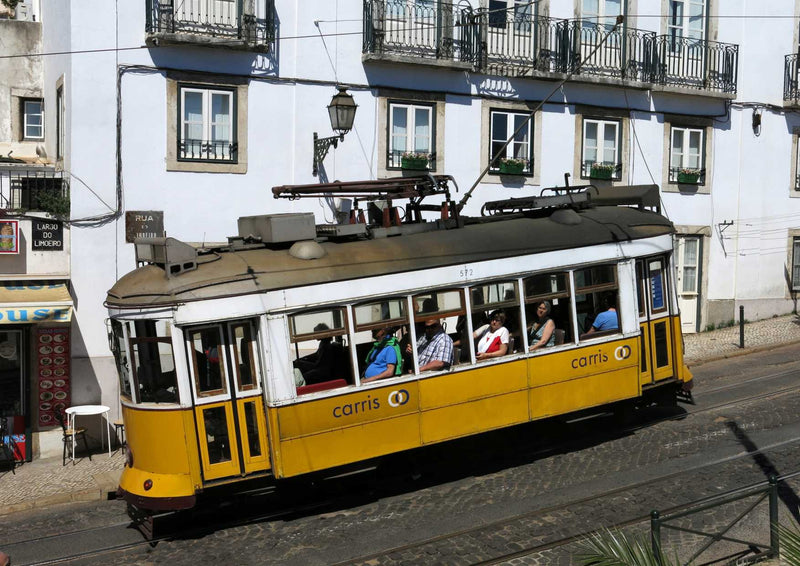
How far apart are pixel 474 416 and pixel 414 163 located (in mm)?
7119

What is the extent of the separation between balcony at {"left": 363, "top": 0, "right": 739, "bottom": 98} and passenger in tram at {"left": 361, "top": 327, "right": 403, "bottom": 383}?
7.23 metres

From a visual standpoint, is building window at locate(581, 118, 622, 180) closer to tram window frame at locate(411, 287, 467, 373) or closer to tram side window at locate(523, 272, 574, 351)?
tram side window at locate(523, 272, 574, 351)

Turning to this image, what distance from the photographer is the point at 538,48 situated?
1834 centimetres

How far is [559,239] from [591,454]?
283 cm

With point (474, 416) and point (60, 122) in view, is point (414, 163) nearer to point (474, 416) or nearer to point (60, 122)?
point (60, 122)

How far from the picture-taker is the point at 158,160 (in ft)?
50.4

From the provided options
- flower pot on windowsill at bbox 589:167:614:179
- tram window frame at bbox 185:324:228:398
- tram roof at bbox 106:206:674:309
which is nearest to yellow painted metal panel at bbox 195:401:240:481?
tram window frame at bbox 185:324:228:398

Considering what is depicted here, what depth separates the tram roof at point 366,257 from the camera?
9.98m

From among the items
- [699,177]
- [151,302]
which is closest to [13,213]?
[151,302]

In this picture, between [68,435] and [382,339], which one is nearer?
[382,339]

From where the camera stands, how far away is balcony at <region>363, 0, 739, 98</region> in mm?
16969

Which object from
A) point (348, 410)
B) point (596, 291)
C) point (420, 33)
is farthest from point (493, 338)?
point (420, 33)

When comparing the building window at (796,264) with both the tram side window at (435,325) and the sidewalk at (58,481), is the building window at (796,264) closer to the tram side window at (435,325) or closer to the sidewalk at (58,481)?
the sidewalk at (58,481)

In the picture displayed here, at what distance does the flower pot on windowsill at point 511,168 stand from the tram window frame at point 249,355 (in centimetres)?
918
